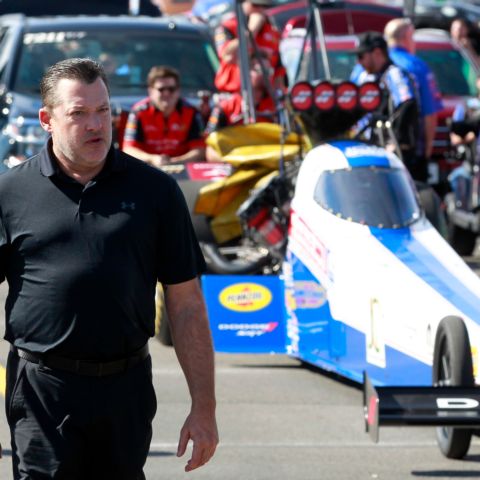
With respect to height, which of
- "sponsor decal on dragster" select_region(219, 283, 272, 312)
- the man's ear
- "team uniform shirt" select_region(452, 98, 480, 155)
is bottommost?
"sponsor decal on dragster" select_region(219, 283, 272, 312)

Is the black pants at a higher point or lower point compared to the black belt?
lower

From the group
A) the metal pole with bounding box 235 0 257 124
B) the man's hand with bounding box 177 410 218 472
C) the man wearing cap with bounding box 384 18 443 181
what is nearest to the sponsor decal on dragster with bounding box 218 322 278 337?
the metal pole with bounding box 235 0 257 124

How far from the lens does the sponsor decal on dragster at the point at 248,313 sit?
9945mm

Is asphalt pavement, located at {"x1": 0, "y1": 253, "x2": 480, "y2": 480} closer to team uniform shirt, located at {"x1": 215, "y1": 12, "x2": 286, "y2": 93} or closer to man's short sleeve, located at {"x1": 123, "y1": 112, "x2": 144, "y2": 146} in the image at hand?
man's short sleeve, located at {"x1": 123, "y1": 112, "x2": 144, "y2": 146}

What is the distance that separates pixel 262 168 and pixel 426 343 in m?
3.35

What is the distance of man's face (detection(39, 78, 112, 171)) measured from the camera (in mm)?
4406

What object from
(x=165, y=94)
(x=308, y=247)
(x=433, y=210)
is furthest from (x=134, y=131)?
(x=308, y=247)

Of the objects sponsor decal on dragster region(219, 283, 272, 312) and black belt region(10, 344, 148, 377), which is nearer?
black belt region(10, 344, 148, 377)

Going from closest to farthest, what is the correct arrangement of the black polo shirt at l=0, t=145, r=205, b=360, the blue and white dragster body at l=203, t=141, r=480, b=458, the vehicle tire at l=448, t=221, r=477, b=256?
the black polo shirt at l=0, t=145, r=205, b=360 < the blue and white dragster body at l=203, t=141, r=480, b=458 < the vehicle tire at l=448, t=221, r=477, b=256

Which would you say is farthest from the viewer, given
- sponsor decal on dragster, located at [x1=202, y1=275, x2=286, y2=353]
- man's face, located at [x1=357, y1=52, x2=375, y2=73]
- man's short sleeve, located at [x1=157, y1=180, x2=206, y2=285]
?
man's face, located at [x1=357, y1=52, x2=375, y2=73]

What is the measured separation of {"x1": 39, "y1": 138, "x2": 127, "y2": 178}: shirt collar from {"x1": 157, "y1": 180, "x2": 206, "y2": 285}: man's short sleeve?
0.16 metres

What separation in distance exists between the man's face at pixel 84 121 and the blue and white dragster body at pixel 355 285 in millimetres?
3522

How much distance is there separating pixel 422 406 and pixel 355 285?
238cm

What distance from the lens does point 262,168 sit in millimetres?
11125
